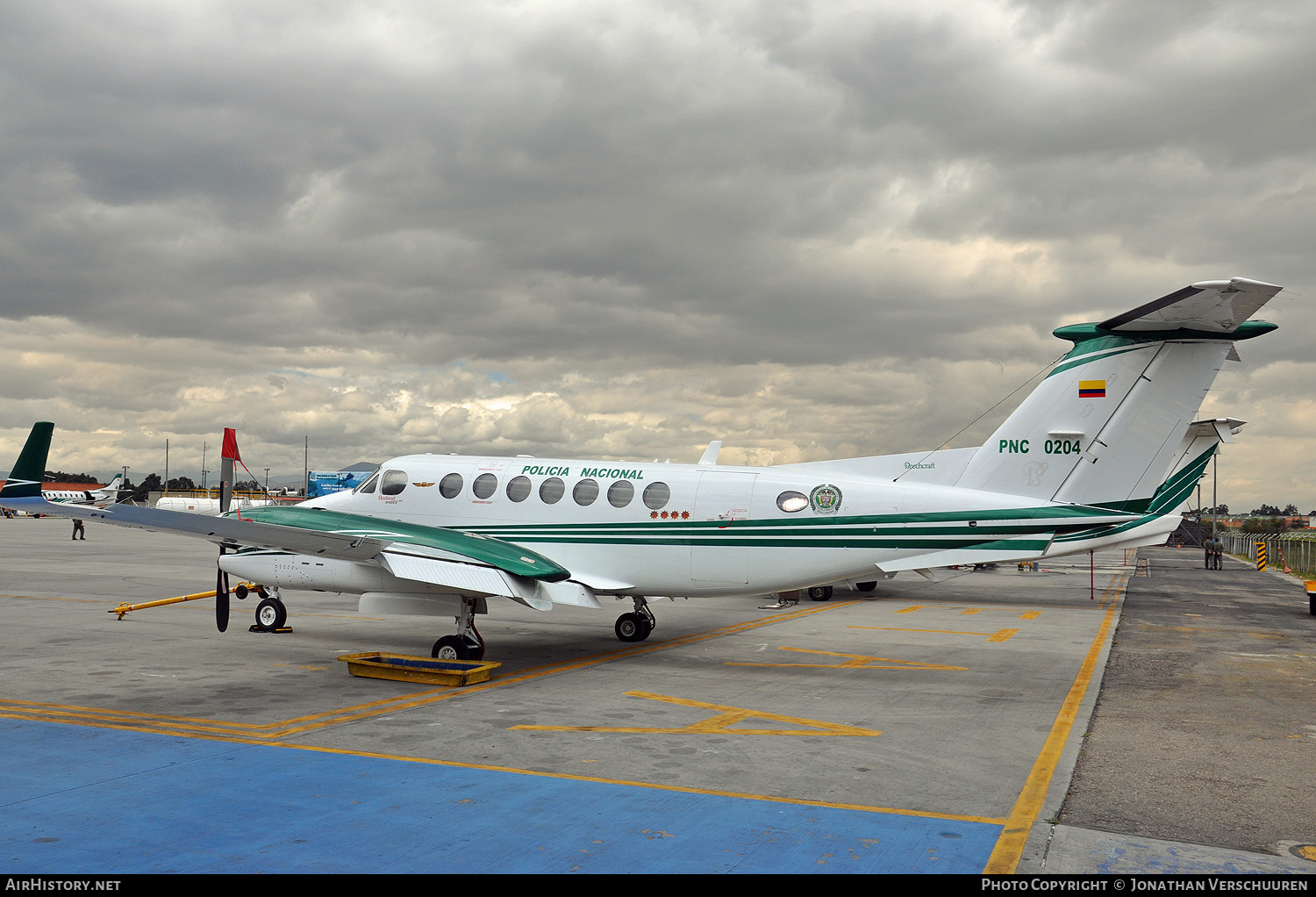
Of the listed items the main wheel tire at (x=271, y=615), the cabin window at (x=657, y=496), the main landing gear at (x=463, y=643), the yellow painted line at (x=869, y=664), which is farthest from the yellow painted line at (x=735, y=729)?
the main wheel tire at (x=271, y=615)

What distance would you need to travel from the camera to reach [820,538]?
1394 centimetres

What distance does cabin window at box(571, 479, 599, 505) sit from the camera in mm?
15133

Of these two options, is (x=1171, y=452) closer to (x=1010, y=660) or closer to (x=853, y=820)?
(x=1010, y=660)

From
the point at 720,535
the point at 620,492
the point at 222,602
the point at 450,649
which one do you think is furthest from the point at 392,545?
the point at 720,535

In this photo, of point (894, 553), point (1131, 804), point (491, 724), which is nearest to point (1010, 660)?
point (894, 553)

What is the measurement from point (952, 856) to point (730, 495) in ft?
28.7

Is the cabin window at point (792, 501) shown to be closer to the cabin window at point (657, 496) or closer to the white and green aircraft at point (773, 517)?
the white and green aircraft at point (773, 517)

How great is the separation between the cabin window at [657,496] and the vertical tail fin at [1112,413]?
4800mm

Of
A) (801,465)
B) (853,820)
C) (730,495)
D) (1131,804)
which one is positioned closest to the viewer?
(853,820)

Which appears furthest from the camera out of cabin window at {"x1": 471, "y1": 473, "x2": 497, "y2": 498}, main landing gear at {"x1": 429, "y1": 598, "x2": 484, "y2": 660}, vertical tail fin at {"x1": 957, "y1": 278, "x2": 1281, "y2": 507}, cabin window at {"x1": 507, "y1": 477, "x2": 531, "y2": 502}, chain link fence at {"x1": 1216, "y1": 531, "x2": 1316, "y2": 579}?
chain link fence at {"x1": 1216, "y1": 531, "x2": 1316, "y2": 579}

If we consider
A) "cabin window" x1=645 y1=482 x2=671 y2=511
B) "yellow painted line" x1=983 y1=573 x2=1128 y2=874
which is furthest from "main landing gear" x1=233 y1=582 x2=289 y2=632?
"yellow painted line" x1=983 y1=573 x2=1128 y2=874

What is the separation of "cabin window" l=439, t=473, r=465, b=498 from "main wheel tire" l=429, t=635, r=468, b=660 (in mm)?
3021

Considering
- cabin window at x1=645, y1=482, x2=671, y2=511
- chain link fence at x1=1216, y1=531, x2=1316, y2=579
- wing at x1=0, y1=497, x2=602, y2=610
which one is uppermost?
cabin window at x1=645, y1=482, x2=671, y2=511

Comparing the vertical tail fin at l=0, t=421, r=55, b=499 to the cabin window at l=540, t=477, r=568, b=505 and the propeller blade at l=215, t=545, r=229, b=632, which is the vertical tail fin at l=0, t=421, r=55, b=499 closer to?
the propeller blade at l=215, t=545, r=229, b=632
